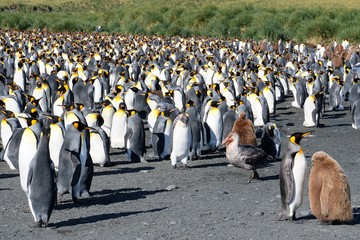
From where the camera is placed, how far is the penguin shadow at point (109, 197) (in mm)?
7342

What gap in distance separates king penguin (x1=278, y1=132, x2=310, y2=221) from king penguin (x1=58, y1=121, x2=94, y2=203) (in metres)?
2.25

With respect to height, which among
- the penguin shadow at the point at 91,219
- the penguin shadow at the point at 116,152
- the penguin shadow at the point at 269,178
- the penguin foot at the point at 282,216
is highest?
the penguin shadow at the point at 116,152

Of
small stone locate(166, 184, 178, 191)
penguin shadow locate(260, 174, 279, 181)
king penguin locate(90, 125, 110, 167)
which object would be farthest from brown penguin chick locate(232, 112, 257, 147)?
king penguin locate(90, 125, 110, 167)

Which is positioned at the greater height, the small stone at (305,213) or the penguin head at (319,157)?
the penguin head at (319,157)

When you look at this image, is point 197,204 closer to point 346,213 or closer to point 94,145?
point 346,213

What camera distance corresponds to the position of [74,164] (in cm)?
726

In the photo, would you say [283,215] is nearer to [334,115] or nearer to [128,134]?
[128,134]

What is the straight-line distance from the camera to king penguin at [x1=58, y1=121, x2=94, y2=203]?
728 cm

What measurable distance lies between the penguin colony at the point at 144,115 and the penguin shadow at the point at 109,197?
0.12 metres

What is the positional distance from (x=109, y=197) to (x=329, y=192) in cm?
277

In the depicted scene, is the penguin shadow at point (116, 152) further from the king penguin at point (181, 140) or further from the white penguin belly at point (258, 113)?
the white penguin belly at point (258, 113)

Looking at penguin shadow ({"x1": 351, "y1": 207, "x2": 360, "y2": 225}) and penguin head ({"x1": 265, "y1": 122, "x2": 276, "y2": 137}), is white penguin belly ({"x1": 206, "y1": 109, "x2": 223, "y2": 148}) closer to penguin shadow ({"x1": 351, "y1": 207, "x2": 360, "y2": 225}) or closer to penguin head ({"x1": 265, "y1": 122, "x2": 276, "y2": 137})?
penguin head ({"x1": 265, "y1": 122, "x2": 276, "y2": 137})

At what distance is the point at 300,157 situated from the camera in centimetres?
645

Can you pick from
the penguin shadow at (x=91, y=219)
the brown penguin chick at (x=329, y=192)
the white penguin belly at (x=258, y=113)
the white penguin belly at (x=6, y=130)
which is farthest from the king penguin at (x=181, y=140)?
the white penguin belly at (x=258, y=113)
